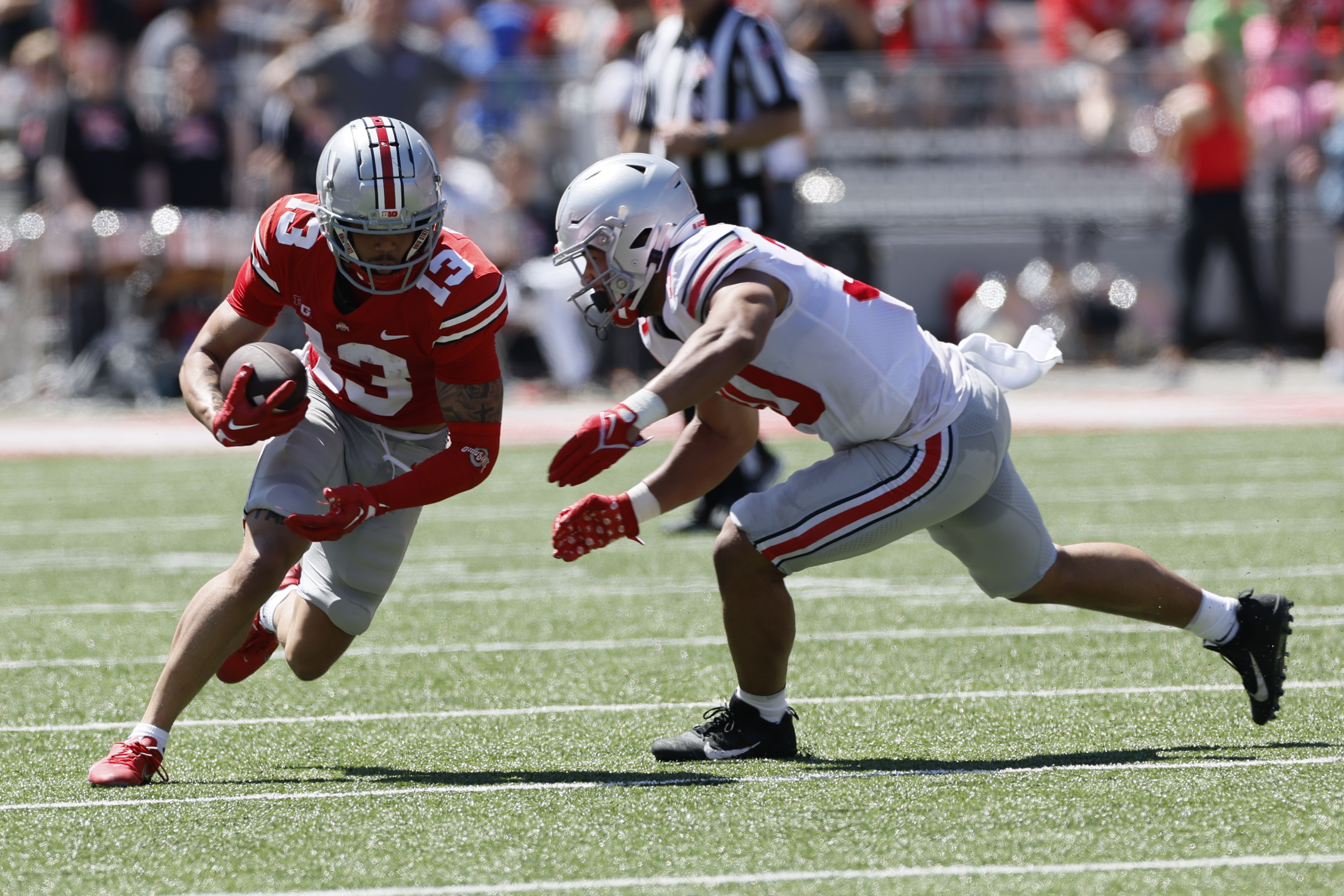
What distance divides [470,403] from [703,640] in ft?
5.19

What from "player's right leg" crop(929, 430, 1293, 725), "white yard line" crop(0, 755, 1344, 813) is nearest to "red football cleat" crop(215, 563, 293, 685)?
"white yard line" crop(0, 755, 1344, 813)

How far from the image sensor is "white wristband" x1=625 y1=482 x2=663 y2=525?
3.78m

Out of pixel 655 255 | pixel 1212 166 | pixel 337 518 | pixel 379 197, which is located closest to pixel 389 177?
pixel 379 197

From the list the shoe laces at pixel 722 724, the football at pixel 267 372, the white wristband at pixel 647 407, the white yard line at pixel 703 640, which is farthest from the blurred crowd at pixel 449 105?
the white wristband at pixel 647 407

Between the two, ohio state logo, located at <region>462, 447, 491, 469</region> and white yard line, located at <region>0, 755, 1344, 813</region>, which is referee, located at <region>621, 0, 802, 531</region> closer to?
ohio state logo, located at <region>462, 447, 491, 469</region>

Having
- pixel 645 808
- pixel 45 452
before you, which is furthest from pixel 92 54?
pixel 645 808

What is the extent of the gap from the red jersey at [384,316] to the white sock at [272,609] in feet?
1.89

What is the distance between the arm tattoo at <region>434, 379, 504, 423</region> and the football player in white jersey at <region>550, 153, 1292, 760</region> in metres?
0.30

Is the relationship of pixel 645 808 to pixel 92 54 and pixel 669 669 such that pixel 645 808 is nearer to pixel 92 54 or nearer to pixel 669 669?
pixel 669 669

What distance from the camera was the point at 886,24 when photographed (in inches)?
582

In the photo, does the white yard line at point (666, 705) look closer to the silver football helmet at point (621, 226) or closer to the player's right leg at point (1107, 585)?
the player's right leg at point (1107, 585)

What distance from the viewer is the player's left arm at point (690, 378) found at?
11.5 ft

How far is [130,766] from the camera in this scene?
3.72 m

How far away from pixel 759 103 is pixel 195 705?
3640 mm
